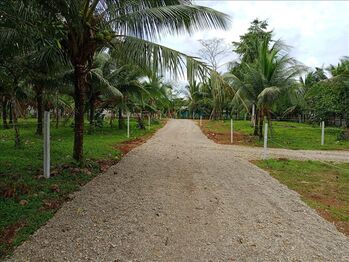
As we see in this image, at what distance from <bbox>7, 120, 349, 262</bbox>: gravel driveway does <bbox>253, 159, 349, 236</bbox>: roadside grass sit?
0.28 metres

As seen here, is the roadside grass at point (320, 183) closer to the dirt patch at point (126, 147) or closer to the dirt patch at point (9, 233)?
the dirt patch at point (9, 233)

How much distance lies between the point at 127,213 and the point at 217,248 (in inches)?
66.1

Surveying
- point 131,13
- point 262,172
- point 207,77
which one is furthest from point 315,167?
point 131,13

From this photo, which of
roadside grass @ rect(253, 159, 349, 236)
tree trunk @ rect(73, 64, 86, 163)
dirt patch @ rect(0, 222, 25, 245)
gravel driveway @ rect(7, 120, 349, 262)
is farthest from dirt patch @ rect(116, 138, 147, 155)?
dirt patch @ rect(0, 222, 25, 245)

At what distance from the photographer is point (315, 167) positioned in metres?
9.99

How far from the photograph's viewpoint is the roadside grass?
5598mm

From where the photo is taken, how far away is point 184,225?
477 cm

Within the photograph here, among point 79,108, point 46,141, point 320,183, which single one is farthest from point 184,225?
point 79,108

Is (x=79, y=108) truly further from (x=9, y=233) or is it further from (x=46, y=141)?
(x=9, y=233)

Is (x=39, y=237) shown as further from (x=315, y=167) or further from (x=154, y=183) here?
(x=315, y=167)

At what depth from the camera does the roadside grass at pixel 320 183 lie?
5.60m

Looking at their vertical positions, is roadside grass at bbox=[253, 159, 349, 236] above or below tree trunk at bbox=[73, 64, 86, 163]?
below

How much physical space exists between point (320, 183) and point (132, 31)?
568 cm

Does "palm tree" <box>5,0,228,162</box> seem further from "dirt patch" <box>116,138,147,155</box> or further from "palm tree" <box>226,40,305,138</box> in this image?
"palm tree" <box>226,40,305,138</box>
